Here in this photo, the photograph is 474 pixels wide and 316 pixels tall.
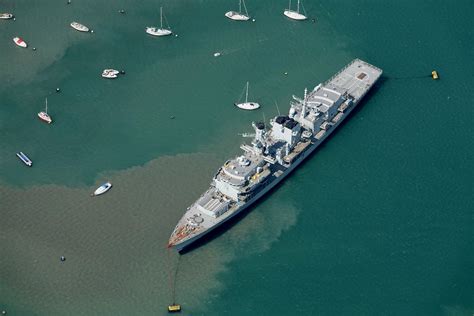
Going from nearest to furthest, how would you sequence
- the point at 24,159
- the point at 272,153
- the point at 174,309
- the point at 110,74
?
the point at 174,309 → the point at 272,153 → the point at 24,159 → the point at 110,74

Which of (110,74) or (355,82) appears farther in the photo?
(110,74)

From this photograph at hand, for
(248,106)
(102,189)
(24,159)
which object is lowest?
(102,189)

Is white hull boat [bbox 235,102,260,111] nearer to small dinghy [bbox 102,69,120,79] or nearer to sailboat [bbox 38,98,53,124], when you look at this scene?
small dinghy [bbox 102,69,120,79]

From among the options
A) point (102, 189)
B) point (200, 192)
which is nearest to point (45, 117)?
point (102, 189)

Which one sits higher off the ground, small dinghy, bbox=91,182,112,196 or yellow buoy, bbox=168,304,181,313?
small dinghy, bbox=91,182,112,196

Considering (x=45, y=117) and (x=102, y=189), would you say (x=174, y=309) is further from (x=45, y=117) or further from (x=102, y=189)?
(x=45, y=117)

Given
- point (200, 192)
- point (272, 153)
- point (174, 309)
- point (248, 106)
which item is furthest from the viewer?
point (248, 106)

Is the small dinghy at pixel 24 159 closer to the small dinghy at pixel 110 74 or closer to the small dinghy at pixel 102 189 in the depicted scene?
the small dinghy at pixel 102 189

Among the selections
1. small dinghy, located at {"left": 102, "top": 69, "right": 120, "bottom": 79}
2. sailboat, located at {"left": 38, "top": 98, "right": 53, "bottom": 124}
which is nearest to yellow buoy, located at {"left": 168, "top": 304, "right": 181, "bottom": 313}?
sailboat, located at {"left": 38, "top": 98, "right": 53, "bottom": 124}
